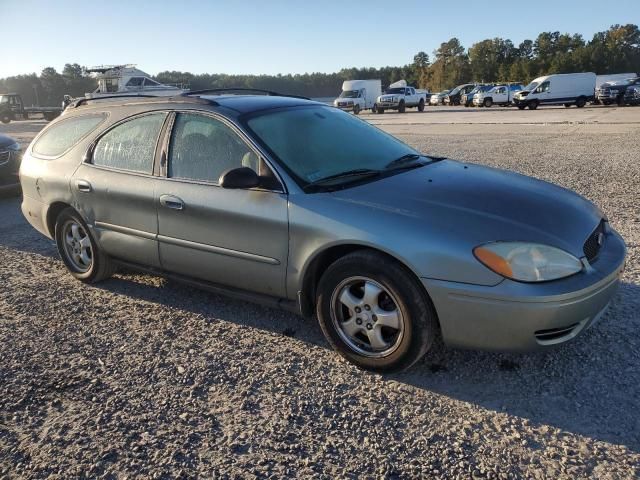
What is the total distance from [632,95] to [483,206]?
35.7 metres

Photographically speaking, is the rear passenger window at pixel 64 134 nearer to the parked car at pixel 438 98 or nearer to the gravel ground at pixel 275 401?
the gravel ground at pixel 275 401

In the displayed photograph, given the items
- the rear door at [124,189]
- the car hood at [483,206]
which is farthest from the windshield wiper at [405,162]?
the rear door at [124,189]

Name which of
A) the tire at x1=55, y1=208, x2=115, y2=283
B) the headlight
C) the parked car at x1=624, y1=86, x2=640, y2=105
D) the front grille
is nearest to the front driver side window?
the tire at x1=55, y1=208, x2=115, y2=283

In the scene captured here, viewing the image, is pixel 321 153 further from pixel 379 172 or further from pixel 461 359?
pixel 461 359

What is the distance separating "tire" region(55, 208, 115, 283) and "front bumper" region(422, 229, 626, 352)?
3.04 m

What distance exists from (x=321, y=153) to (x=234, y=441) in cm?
196

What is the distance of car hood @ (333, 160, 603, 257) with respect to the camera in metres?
2.87

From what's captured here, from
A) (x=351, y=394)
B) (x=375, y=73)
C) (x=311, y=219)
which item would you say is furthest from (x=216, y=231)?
(x=375, y=73)

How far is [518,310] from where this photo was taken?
267 cm

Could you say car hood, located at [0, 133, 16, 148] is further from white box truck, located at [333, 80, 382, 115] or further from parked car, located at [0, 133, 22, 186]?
white box truck, located at [333, 80, 382, 115]

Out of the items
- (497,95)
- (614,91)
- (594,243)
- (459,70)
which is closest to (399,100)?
(497,95)

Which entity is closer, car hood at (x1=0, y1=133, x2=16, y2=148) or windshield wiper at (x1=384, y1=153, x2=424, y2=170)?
windshield wiper at (x1=384, y1=153, x2=424, y2=170)

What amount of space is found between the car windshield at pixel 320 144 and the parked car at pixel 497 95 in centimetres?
4029

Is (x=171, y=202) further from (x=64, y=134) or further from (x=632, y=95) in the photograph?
(x=632, y=95)
